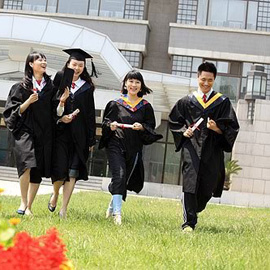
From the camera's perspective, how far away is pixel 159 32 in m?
32.3

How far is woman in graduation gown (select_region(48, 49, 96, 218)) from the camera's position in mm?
7328

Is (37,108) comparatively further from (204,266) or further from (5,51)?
(5,51)

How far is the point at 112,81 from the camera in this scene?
26469mm

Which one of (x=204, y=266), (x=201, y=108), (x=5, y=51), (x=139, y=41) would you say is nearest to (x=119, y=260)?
(x=204, y=266)

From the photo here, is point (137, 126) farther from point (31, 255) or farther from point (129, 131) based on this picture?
point (31, 255)

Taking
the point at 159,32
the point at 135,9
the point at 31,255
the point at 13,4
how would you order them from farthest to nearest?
1. the point at 159,32
2. the point at 13,4
3. the point at 135,9
4. the point at 31,255

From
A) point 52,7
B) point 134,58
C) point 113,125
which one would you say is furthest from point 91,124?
point 52,7

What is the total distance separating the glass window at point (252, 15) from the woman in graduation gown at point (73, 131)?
24.8 m

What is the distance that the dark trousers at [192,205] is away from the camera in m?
6.80

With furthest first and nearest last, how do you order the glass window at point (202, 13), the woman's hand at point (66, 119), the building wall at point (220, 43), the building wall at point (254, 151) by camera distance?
the glass window at point (202, 13) → the building wall at point (220, 43) → the building wall at point (254, 151) → the woman's hand at point (66, 119)

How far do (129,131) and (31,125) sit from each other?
1.15 metres

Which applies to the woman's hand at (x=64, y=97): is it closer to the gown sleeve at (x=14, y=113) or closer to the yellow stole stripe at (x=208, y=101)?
the gown sleeve at (x=14, y=113)

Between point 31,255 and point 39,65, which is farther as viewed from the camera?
point 39,65

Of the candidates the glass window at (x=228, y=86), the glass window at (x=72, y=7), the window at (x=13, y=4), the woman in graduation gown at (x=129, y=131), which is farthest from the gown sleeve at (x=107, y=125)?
the window at (x=13, y=4)
